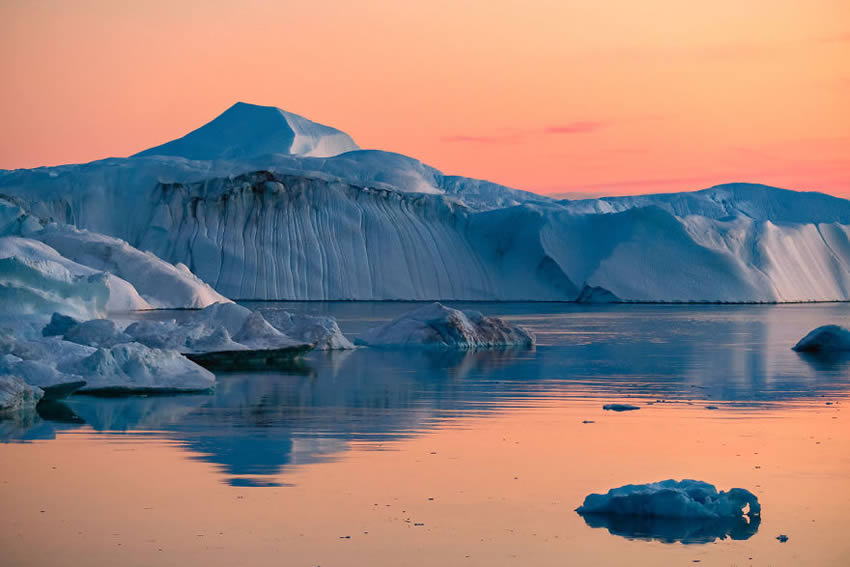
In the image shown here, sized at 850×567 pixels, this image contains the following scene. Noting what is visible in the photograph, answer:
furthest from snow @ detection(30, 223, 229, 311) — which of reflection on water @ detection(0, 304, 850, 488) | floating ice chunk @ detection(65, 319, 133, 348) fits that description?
floating ice chunk @ detection(65, 319, 133, 348)

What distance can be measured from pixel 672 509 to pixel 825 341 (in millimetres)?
16280

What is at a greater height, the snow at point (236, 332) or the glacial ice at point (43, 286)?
the glacial ice at point (43, 286)

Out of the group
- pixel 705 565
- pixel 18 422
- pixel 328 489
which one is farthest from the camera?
pixel 18 422

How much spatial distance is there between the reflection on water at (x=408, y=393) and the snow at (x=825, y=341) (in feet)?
2.53

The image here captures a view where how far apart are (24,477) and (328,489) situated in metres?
2.13

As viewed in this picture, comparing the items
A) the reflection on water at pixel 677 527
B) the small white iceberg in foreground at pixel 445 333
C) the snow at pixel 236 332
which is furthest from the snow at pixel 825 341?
the reflection on water at pixel 677 527

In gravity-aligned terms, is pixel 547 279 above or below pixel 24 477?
above

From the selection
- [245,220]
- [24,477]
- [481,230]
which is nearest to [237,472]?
[24,477]

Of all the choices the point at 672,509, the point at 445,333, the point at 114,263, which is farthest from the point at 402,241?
the point at 672,509

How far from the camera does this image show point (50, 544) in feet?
19.7

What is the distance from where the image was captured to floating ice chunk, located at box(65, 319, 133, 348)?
15.8 metres

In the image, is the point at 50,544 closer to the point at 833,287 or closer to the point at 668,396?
the point at 668,396

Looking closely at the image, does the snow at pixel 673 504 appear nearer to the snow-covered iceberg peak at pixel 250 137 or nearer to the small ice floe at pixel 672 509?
the small ice floe at pixel 672 509

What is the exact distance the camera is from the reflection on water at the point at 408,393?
30.8 ft
